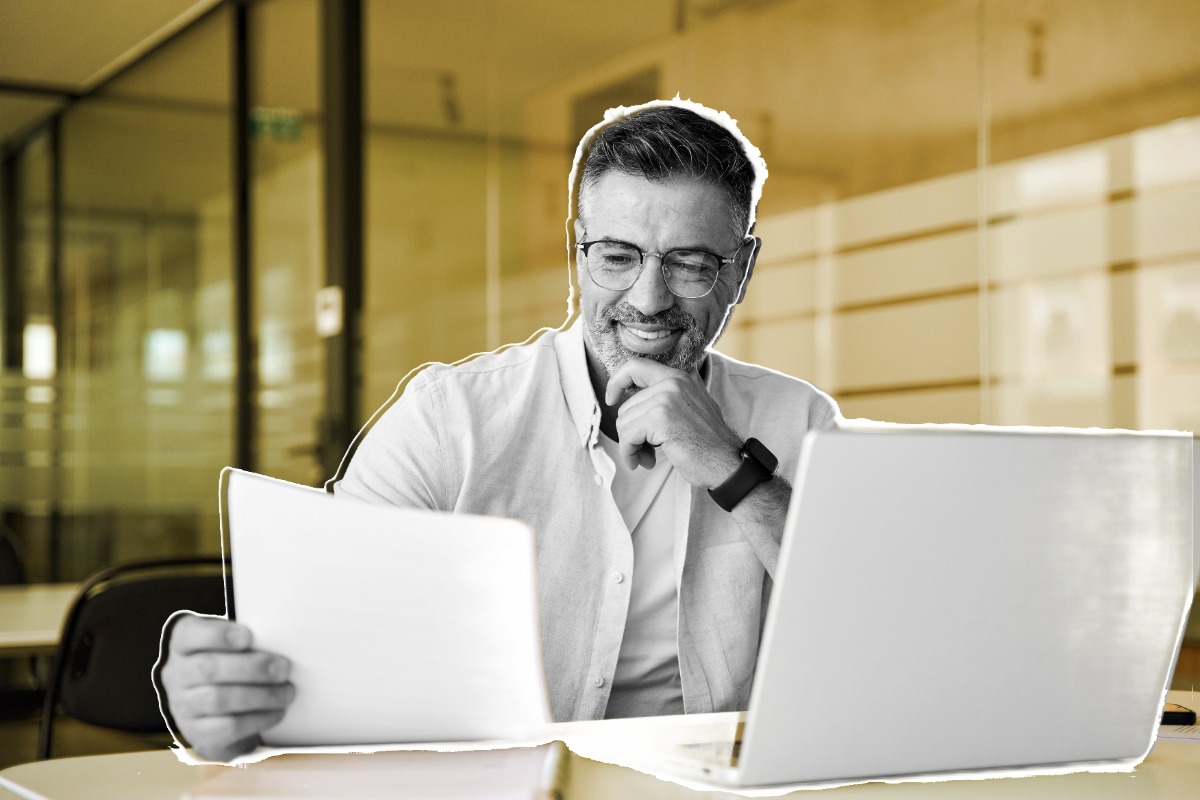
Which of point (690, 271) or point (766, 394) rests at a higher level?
point (690, 271)

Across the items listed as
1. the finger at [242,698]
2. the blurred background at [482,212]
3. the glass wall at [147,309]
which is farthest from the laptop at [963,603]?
the glass wall at [147,309]

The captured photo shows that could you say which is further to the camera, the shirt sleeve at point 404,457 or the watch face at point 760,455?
the shirt sleeve at point 404,457

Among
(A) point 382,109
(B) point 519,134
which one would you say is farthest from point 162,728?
(A) point 382,109

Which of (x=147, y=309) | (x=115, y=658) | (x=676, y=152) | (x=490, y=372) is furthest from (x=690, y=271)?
(x=147, y=309)

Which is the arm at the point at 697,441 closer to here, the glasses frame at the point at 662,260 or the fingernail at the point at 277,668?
the glasses frame at the point at 662,260

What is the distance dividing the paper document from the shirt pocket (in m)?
0.70

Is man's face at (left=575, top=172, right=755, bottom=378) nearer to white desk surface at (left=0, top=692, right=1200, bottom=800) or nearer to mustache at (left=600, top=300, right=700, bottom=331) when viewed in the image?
mustache at (left=600, top=300, right=700, bottom=331)

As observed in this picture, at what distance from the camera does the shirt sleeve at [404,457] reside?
1.56 metres

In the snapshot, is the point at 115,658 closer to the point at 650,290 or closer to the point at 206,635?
the point at 650,290

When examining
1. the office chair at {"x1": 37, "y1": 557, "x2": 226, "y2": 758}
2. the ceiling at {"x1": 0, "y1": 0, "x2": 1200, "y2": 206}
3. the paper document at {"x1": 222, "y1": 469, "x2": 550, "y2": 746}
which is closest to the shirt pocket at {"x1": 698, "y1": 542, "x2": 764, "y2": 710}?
the paper document at {"x1": 222, "y1": 469, "x2": 550, "y2": 746}

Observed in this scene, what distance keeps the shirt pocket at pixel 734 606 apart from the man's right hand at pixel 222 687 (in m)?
0.73

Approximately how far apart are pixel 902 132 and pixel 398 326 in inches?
105

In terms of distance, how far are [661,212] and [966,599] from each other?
0.83 metres

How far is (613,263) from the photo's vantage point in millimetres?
1618
